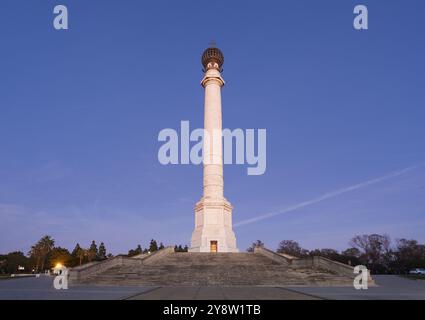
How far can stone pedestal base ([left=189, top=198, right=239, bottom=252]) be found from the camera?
44.2m

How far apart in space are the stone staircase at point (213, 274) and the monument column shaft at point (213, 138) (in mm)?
15694

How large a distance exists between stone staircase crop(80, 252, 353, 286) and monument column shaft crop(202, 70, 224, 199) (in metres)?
15.7

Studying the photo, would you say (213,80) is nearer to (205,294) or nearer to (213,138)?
(213,138)

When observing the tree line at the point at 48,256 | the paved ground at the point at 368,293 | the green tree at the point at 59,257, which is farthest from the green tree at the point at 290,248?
the paved ground at the point at 368,293

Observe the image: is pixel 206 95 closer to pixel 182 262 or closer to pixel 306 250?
pixel 182 262

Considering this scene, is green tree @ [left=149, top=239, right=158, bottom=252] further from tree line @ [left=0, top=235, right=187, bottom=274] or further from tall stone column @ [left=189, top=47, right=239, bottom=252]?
tall stone column @ [left=189, top=47, right=239, bottom=252]

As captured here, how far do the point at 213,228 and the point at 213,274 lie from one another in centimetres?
1756

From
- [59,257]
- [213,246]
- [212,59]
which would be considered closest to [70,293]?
[213,246]

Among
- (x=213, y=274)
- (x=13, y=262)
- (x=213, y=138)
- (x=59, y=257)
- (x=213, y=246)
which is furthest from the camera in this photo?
(x=13, y=262)

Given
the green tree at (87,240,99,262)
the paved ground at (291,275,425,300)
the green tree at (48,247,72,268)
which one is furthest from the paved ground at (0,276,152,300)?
the green tree at (87,240,99,262)

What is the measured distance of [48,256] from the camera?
84000 millimetres

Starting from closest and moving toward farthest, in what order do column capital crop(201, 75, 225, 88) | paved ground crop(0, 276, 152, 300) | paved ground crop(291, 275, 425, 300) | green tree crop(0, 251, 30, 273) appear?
paved ground crop(0, 276, 152, 300), paved ground crop(291, 275, 425, 300), column capital crop(201, 75, 225, 88), green tree crop(0, 251, 30, 273)
